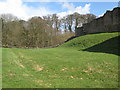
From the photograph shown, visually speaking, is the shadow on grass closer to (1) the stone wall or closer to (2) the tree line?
(1) the stone wall

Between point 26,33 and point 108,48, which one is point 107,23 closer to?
point 108,48

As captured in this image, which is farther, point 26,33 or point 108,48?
point 26,33

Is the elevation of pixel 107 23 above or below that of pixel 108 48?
above

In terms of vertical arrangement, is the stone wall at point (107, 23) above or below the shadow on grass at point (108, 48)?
above

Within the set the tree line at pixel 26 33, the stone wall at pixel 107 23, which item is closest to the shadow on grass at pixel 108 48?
the stone wall at pixel 107 23

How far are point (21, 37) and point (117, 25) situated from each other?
22494 millimetres

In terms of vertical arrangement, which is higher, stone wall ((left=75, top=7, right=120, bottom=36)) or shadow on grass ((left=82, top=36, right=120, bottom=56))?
stone wall ((left=75, top=7, right=120, bottom=36))

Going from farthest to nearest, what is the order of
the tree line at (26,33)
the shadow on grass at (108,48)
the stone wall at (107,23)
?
the tree line at (26,33)
the stone wall at (107,23)
the shadow on grass at (108,48)

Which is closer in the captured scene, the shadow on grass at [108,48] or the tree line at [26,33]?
the shadow on grass at [108,48]

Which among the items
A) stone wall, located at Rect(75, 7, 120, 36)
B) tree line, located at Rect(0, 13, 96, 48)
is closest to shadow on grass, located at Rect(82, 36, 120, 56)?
stone wall, located at Rect(75, 7, 120, 36)

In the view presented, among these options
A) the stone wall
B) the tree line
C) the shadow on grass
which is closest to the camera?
the shadow on grass

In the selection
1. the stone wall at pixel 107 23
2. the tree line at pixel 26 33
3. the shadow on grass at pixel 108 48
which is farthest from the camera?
the tree line at pixel 26 33

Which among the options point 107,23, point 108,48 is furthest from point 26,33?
point 108,48

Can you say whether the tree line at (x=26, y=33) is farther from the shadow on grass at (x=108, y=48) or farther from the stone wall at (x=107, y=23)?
the shadow on grass at (x=108, y=48)
